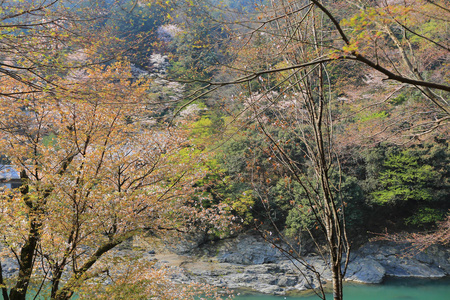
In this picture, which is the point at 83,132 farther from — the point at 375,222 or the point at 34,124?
the point at 375,222

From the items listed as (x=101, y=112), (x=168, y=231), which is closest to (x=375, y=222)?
(x=168, y=231)

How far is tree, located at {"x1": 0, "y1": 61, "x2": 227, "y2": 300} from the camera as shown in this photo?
3857mm

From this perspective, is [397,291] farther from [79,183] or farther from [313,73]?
[79,183]

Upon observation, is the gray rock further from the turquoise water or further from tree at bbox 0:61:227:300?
tree at bbox 0:61:227:300

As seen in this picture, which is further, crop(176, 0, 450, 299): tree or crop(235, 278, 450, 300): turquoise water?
crop(235, 278, 450, 300): turquoise water

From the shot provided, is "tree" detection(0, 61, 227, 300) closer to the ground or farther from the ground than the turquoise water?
farther from the ground

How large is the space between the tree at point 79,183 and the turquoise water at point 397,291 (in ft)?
19.9

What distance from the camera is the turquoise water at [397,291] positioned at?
9.59 meters

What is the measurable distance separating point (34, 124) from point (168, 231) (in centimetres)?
322

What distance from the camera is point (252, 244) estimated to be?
13.3 meters

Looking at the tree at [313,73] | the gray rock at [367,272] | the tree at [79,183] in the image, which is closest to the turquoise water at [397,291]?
the gray rock at [367,272]

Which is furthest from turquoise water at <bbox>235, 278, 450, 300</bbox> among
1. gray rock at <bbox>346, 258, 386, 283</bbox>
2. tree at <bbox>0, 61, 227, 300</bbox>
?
tree at <bbox>0, 61, 227, 300</bbox>

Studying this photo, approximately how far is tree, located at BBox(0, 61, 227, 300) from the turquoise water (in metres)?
6.07

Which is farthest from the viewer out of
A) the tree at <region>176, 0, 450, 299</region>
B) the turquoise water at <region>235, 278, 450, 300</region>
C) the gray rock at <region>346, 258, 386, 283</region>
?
the gray rock at <region>346, 258, 386, 283</region>
